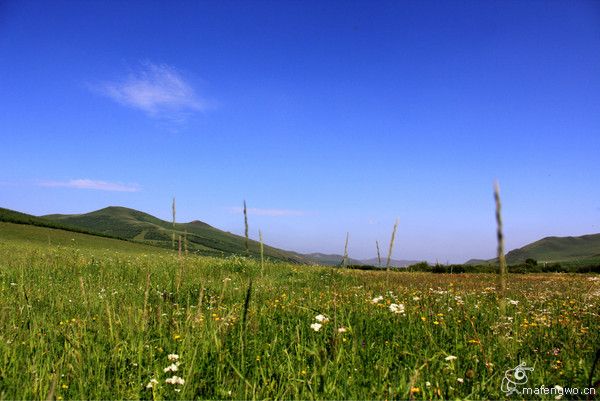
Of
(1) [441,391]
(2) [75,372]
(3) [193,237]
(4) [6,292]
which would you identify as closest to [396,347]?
(1) [441,391]

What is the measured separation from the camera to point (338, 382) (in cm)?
296

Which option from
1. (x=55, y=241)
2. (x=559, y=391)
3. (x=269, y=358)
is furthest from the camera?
(x=55, y=241)

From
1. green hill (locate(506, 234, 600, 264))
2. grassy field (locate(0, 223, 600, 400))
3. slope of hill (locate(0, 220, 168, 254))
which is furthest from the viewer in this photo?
green hill (locate(506, 234, 600, 264))

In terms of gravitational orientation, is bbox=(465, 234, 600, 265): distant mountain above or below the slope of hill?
below

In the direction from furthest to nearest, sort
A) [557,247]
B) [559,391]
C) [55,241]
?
[557,247], [55,241], [559,391]

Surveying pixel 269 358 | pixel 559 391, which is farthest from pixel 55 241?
pixel 559 391

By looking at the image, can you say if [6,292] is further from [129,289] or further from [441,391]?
[441,391]

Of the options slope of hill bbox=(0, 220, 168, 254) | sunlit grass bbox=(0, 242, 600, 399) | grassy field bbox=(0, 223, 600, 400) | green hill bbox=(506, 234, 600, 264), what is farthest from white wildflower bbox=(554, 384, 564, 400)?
green hill bbox=(506, 234, 600, 264)

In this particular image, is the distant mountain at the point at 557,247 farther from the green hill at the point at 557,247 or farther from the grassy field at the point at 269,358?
the grassy field at the point at 269,358

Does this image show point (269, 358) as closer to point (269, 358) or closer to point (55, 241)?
point (269, 358)

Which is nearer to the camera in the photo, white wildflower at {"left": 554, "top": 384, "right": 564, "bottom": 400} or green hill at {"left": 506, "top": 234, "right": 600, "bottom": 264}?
white wildflower at {"left": 554, "top": 384, "right": 564, "bottom": 400}

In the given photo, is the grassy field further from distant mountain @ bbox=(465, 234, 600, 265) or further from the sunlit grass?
distant mountain @ bbox=(465, 234, 600, 265)

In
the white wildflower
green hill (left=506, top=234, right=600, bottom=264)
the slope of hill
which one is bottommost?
green hill (left=506, top=234, right=600, bottom=264)

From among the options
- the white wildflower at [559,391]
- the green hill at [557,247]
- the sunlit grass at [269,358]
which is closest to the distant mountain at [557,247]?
the green hill at [557,247]
